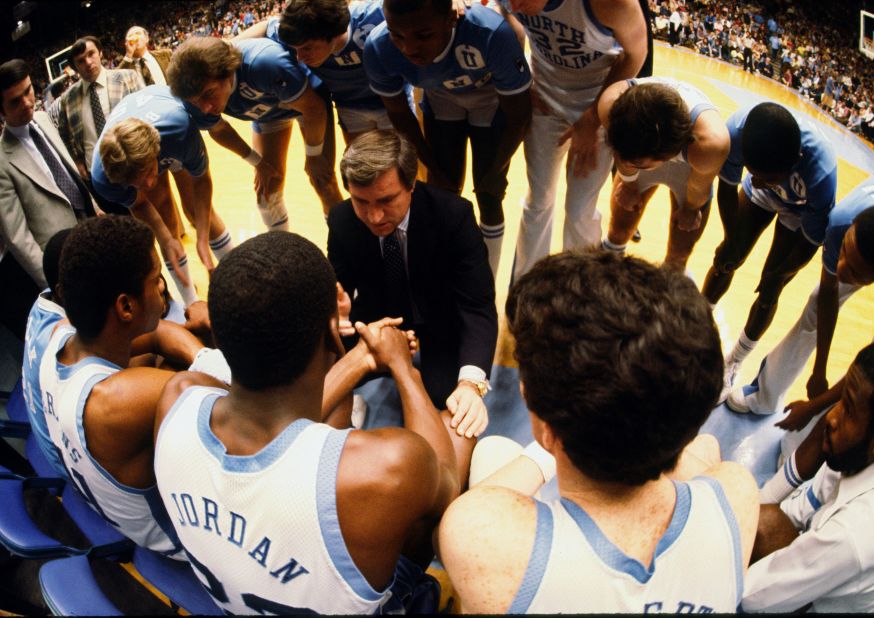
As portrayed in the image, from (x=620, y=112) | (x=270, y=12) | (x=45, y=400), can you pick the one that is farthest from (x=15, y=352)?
(x=270, y=12)

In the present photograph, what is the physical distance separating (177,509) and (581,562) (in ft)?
2.84

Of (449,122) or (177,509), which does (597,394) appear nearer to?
(177,509)

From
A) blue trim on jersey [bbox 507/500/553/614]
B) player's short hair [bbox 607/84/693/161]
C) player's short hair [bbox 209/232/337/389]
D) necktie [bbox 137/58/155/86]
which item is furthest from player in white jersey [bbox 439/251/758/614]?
necktie [bbox 137/58/155/86]

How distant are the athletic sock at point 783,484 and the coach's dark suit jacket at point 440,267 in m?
1.22

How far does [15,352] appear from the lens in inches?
126

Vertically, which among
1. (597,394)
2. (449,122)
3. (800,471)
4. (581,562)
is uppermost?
(597,394)

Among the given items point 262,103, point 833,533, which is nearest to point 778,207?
point 833,533

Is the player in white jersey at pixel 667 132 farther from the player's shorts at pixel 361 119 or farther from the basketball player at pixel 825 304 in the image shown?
the player's shorts at pixel 361 119

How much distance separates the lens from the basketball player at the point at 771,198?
2.35 m

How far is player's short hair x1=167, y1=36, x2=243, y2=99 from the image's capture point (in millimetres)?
2883

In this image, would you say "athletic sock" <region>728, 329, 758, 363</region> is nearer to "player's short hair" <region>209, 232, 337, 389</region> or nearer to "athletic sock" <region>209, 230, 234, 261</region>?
"player's short hair" <region>209, 232, 337, 389</region>

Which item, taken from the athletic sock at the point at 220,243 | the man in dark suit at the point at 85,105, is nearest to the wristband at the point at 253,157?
the athletic sock at the point at 220,243

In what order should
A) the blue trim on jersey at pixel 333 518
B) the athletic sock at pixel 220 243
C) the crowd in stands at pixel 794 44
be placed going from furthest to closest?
the crowd in stands at pixel 794 44
the athletic sock at pixel 220 243
the blue trim on jersey at pixel 333 518

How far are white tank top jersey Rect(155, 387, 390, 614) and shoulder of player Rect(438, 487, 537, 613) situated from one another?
0.77 ft
